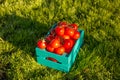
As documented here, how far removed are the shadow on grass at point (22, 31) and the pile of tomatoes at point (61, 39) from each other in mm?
576

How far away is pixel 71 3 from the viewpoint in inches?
237

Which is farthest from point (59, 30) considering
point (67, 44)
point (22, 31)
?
point (22, 31)

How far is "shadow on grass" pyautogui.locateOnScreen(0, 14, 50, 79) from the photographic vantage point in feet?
16.6

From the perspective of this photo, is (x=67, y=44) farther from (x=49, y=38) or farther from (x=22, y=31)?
(x=22, y=31)

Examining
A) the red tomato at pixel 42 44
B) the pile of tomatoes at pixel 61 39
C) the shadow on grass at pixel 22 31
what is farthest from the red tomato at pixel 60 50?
the shadow on grass at pixel 22 31

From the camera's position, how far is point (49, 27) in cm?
546

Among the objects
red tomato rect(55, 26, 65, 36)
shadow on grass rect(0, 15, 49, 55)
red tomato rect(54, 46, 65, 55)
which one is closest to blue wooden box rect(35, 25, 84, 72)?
red tomato rect(54, 46, 65, 55)

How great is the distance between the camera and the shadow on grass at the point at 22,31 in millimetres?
5074

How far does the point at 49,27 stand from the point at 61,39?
41.7 inches

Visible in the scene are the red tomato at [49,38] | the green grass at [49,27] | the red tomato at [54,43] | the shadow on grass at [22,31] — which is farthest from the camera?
the shadow on grass at [22,31]

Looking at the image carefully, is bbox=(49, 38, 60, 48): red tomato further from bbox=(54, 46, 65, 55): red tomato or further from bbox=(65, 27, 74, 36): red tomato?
bbox=(65, 27, 74, 36): red tomato

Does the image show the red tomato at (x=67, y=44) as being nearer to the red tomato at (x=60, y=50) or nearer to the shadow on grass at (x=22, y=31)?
the red tomato at (x=60, y=50)

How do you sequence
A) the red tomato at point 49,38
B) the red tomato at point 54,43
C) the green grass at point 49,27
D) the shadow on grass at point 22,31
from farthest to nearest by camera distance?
the shadow on grass at point 22,31 → the green grass at point 49,27 → the red tomato at point 49,38 → the red tomato at point 54,43

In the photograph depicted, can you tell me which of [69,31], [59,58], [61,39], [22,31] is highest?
[69,31]
